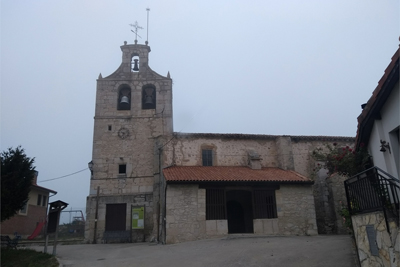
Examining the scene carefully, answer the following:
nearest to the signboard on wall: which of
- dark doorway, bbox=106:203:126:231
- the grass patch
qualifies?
dark doorway, bbox=106:203:126:231

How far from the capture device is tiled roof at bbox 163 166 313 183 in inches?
658

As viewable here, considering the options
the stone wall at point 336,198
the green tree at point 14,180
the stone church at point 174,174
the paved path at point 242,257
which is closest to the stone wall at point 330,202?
the stone wall at point 336,198

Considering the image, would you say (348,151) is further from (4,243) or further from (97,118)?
(97,118)

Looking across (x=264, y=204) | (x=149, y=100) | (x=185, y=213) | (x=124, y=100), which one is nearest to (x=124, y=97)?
(x=124, y=100)

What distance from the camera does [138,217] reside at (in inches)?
776

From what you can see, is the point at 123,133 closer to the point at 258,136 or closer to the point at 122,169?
the point at 122,169

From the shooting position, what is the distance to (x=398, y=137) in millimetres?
6914

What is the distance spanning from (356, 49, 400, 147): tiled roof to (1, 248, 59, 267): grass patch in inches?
396

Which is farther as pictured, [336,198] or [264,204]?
[336,198]

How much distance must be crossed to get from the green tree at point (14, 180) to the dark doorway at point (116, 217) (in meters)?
7.10

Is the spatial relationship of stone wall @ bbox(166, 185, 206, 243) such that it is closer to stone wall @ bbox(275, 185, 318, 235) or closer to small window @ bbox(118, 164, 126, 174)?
stone wall @ bbox(275, 185, 318, 235)

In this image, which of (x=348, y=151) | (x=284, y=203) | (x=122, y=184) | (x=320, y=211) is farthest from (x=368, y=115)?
(x=122, y=184)

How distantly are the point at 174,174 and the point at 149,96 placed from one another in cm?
741

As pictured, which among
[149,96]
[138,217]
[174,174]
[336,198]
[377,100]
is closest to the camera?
[377,100]
